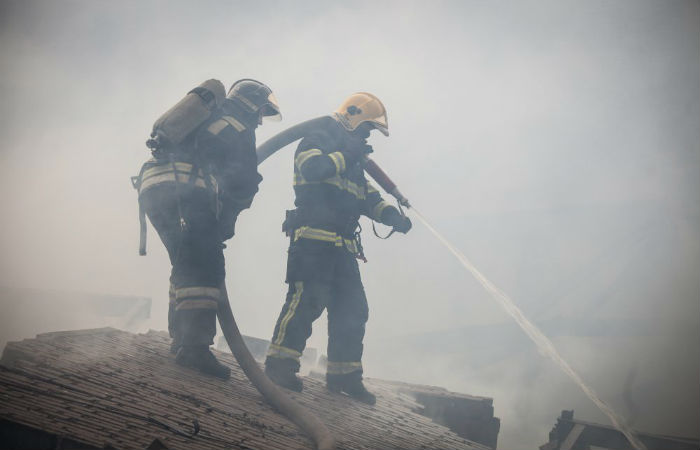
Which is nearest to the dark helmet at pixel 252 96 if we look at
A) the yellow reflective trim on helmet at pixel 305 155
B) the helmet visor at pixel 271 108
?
the helmet visor at pixel 271 108

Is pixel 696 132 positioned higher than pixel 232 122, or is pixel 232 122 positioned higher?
pixel 696 132

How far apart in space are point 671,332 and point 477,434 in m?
7.75

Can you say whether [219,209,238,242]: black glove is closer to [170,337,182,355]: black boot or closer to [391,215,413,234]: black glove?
[170,337,182,355]: black boot

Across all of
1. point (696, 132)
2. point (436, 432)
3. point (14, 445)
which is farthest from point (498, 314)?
point (14, 445)

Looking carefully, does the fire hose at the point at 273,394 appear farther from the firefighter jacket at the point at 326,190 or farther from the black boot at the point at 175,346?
the firefighter jacket at the point at 326,190

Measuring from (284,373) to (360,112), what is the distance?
224 cm

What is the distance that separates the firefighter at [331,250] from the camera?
402cm

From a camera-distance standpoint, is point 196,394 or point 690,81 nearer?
point 196,394

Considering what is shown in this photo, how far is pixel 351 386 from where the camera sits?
4.33 m

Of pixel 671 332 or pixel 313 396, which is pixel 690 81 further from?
pixel 313 396

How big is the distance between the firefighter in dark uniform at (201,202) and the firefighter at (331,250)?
50 cm

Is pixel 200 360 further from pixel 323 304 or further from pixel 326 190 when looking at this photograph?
pixel 326 190

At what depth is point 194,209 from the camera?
3.60 meters

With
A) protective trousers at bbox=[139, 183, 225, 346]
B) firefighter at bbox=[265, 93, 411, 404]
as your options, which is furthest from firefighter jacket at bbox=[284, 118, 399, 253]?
protective trousers at bbox=[139, 183, 225, 346]
